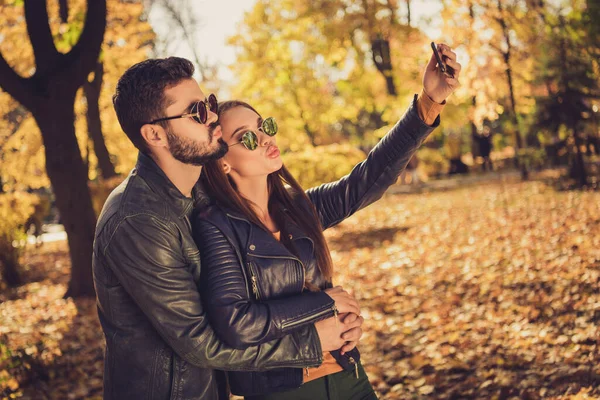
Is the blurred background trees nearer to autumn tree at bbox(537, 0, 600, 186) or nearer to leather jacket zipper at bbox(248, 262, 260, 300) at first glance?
autumn tree at bbox(537, 0, 600, 186)

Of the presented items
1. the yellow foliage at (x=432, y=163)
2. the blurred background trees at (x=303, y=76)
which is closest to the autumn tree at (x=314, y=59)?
the blurred background trees at (x=303, y=76)

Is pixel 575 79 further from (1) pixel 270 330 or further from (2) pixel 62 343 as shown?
(1) pixel 270 330

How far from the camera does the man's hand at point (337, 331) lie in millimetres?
2035

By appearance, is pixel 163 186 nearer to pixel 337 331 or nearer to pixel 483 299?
pixel 337 331

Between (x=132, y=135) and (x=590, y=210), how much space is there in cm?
966

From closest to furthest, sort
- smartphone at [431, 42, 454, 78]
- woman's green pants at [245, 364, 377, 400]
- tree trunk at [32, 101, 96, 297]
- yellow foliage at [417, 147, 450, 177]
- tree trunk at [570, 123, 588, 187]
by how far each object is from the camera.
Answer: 1. woman's green pants at [245, 364, 377, 400]
2. smartphone at [431, 42, 454, 78]
3. tree trunk at [32, 101, 96, 297]
4. tree trunk at [570, 123, 588, 187]
5. yellow foliage at [417, 147, 450, 177]

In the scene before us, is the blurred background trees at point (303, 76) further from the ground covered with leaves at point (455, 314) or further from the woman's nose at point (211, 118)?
the woman's nose at point (211, 118)

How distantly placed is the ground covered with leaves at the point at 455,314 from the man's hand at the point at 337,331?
8.84 feet

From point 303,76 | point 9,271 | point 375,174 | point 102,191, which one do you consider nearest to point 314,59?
point 303,76

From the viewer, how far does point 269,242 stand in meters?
2.12

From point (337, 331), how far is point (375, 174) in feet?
2.90

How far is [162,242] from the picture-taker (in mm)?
1891

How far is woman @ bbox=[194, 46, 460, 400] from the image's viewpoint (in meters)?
1.95

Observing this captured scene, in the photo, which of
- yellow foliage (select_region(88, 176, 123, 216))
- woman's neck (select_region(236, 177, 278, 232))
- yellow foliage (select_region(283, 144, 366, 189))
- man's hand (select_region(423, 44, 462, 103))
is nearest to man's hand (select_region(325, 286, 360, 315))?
woman's neck (select_region(236, 177, 278, 232))
